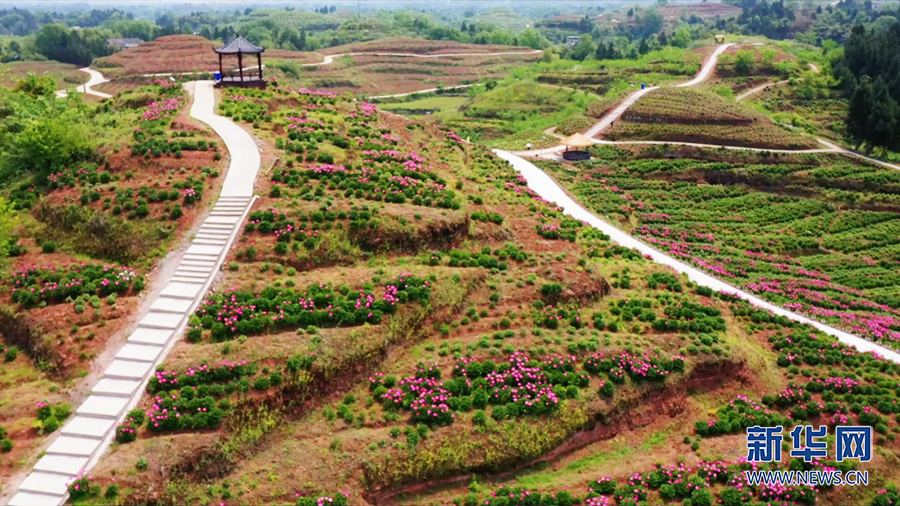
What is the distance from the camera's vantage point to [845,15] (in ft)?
637

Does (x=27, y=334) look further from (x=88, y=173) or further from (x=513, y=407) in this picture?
(x=513, y=407)

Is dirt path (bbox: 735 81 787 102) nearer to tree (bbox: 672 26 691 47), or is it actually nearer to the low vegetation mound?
tree (bbox: 672 26 691 47)

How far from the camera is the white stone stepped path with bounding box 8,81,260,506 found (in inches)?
668

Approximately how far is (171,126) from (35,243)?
10304 millimetres

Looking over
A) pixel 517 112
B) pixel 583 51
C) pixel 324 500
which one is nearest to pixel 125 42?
pixel 583 51

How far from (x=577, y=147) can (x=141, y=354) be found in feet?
150

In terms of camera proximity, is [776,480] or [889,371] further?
[889,371]

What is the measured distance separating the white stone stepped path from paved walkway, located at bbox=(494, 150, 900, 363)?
819 inches

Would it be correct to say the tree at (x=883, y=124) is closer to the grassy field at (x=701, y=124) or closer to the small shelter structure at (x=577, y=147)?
the grassy field at (x=701, y=124)

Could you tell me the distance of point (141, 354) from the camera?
20.3m

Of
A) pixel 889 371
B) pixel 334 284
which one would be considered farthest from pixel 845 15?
pixel 334 284

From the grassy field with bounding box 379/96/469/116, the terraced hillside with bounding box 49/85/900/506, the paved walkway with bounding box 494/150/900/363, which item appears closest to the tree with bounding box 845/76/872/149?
the paved walkway with bounding box 494/150/900/363

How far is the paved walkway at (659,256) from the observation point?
96.3 feet

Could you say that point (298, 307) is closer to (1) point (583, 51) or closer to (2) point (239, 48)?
(2) point (239, 48)
